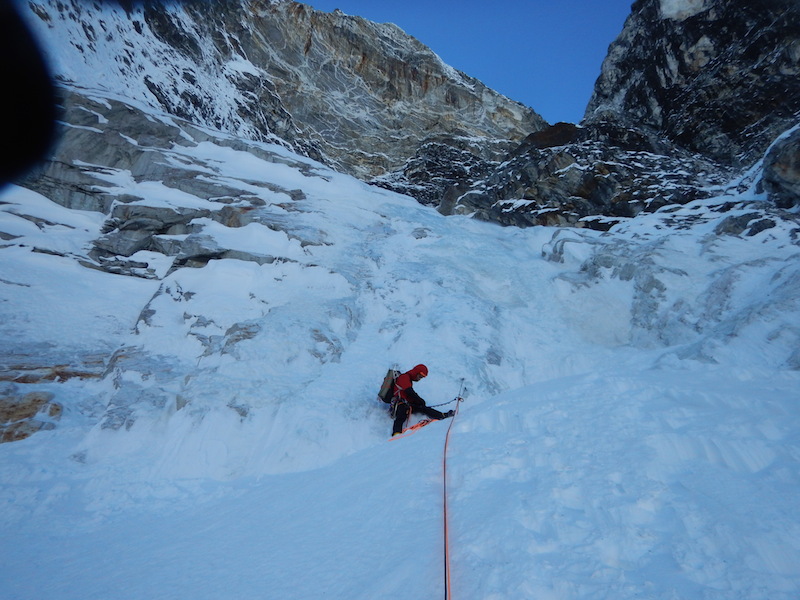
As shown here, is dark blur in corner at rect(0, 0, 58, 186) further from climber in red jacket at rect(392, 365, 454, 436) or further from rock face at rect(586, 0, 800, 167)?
rock face at rect(586, 0, 800, 167)

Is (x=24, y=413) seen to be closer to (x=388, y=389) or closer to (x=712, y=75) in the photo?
(x=388, y=389)

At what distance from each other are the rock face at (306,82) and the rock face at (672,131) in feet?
33.6

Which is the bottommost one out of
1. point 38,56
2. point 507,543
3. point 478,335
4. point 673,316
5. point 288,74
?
point 507,543

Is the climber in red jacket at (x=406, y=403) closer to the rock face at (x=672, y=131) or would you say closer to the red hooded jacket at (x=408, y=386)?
the red hooded jacket at (x=408, y=386)

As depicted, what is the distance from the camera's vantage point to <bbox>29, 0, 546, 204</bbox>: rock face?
20.6 meters

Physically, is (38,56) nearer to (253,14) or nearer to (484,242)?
(484,242)

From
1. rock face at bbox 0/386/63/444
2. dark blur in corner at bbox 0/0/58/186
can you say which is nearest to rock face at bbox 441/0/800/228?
dark blur in corner at bbox 0/0/58/186

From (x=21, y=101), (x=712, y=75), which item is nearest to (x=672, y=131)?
(x=712, y=75)

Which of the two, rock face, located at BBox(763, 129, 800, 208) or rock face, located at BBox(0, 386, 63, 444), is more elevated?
rock face, located at BBox(763, 129, 800, 208)

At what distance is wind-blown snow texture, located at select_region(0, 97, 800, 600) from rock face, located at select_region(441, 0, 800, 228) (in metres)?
3.85

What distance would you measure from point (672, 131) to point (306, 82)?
25.1m

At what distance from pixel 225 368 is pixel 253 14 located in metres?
35.4

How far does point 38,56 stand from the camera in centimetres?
1577

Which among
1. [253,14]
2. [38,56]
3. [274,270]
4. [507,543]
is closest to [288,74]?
[253,14]
